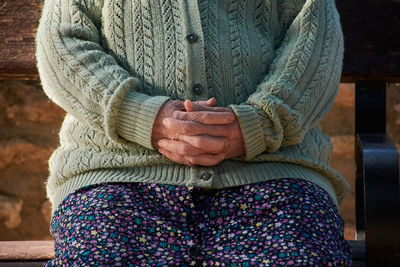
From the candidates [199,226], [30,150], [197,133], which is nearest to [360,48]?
[197,133]

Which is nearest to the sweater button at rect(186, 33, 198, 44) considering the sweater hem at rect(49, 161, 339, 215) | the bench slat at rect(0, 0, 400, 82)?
the sweater hem at rect(49, 161, 339, 215)

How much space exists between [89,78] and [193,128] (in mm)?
322

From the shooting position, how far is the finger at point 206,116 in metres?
1.66

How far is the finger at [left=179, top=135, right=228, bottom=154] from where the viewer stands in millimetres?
1643

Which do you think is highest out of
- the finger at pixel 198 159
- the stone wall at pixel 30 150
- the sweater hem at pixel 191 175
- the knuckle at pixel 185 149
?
the knuckle at pixel 185 149

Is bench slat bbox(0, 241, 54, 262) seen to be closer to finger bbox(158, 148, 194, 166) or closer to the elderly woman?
the elderly woman

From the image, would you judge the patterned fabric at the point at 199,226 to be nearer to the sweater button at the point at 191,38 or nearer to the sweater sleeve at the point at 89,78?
the sweater sleeve at the point at 89,78

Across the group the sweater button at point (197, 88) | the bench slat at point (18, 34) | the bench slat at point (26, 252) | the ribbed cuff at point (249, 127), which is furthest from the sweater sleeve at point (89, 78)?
the bench slat at point (26, 252)

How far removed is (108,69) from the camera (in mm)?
1745

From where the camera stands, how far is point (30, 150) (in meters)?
3.19

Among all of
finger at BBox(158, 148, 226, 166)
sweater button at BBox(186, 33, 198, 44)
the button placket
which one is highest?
sweater button at BBox(186, 33, 198, 44)

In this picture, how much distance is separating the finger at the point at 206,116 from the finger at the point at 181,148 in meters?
0.06

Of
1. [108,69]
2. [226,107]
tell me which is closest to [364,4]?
[226,107]

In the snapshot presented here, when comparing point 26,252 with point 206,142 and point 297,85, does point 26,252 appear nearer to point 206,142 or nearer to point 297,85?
point 206,142
